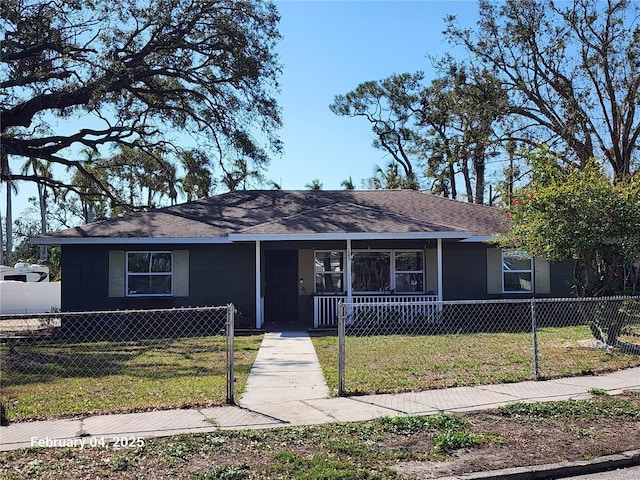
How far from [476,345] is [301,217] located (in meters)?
7.07

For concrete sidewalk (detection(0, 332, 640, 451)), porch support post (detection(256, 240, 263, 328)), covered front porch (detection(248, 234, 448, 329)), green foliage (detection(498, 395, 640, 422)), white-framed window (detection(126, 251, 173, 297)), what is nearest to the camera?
concrete sidewalk (detection(0, 332, 640, 451))

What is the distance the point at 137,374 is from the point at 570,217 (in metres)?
8.18

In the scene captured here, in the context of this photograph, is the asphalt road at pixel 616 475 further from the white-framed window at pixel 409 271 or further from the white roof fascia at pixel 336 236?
the white-framed window at pixel 409 271

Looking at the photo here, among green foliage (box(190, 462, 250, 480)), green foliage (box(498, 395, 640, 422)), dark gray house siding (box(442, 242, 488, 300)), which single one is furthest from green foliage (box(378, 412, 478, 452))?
dark gray house siding (box(442, 242, 488, 300))

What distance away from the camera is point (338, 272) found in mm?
18781

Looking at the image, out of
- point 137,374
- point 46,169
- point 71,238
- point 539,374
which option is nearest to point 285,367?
point 137,374

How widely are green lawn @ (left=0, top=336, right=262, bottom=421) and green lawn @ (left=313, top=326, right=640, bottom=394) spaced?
1.81 meters

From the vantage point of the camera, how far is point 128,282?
17875 mm

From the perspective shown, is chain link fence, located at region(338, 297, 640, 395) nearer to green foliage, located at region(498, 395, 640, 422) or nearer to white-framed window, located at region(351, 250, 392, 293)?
white-framed window, located at region(351, 250, 392, 293)

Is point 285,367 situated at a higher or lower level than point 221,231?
lower

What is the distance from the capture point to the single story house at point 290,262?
17203 millimetres

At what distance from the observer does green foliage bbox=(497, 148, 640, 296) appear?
11.5 meters

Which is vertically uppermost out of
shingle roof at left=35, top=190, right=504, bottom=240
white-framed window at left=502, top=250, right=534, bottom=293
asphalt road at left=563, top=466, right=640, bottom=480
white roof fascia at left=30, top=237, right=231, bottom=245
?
shingle roof at left=35, top=190, right=504, bottom=240

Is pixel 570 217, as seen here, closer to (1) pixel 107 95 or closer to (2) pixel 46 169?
(1) pixel 107 95
